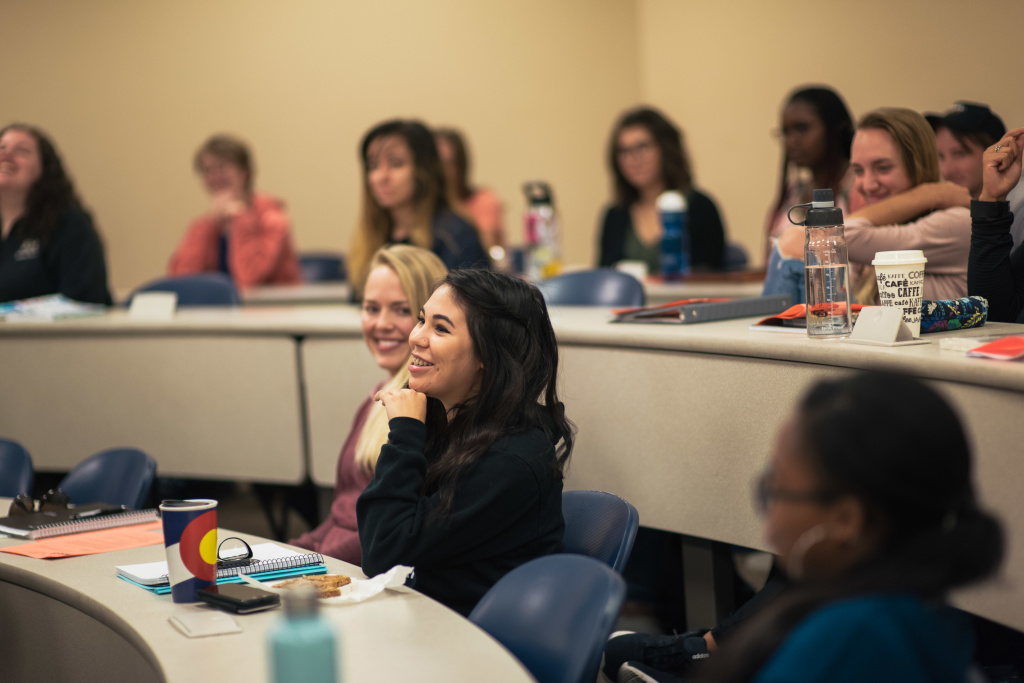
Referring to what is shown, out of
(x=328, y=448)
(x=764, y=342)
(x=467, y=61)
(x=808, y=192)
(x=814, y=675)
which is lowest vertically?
(x=328, y=448)

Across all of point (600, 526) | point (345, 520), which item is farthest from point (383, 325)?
point (600, 526)

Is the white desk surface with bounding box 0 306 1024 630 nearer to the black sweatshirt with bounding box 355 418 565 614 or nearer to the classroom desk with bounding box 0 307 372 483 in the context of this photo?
the classroom desk with bounding box 0 307 372 483

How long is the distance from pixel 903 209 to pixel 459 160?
331 centimetres

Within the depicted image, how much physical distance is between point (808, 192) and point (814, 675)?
118 inches

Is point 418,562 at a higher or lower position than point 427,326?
lower

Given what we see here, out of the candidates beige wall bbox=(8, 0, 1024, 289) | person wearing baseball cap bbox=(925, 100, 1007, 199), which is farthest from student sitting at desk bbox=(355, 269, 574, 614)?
beige wall bbox=(8, 0, 1024, 289)

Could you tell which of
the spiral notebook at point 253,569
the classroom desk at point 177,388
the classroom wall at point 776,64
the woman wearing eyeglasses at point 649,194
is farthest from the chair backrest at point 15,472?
the classroom wall at point 776,64

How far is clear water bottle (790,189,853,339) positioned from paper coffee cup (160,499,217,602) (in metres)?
1.14

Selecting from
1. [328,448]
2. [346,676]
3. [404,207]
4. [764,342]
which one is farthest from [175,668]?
[404,207]

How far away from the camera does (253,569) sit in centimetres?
151

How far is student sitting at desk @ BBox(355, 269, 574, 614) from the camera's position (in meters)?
1.54

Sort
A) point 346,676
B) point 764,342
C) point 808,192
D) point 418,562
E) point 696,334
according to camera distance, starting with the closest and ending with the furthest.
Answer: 1. point 346,676
2. point 418,562
3. point 764,342
4. point 696,334
5. point 808,192

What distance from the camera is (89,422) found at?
3350 mm

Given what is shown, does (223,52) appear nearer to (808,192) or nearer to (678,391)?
(808,192)
